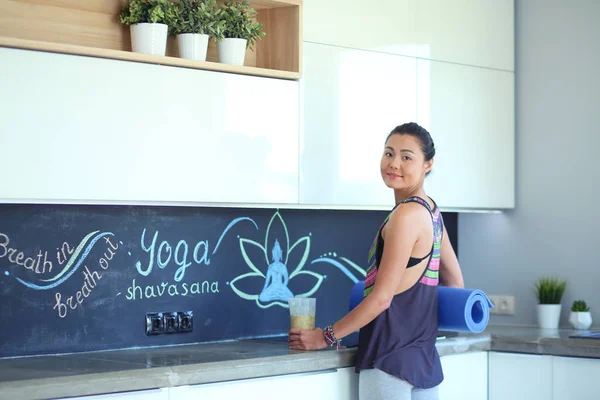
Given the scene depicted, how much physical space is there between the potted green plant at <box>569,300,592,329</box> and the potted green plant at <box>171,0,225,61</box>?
6.09 ft

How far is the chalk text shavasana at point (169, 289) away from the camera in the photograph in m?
3.27

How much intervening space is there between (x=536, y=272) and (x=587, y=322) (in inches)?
13.7

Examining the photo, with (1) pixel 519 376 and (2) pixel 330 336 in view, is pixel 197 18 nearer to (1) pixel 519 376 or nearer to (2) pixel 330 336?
(2) pixel 330 336

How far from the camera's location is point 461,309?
291cm

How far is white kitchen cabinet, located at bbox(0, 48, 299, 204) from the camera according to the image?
2682 mm

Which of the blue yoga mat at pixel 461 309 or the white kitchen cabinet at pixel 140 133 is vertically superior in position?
the white kitchen cabinet at pixel 140 133

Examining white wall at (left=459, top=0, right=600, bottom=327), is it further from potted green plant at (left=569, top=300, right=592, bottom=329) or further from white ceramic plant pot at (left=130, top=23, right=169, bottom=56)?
white ceramic plant pot at (left=130, top=23, right=169, bottom=56)

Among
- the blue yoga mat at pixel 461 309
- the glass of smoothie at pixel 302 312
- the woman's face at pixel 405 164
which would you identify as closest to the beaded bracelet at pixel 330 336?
the glass of smoothie at pixel 302 312

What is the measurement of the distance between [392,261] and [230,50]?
0.92 m

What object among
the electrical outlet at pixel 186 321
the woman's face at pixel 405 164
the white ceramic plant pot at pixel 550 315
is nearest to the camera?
the woman's face at pixel 405 164

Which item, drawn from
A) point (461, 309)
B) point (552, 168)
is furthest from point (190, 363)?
point (552, 168)

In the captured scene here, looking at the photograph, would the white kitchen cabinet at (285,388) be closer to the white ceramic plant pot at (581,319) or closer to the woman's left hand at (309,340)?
the woman's left hand at (309,340)

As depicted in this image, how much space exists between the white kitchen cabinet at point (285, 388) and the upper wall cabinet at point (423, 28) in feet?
3.92

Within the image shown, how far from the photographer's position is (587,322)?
3.79 metres
